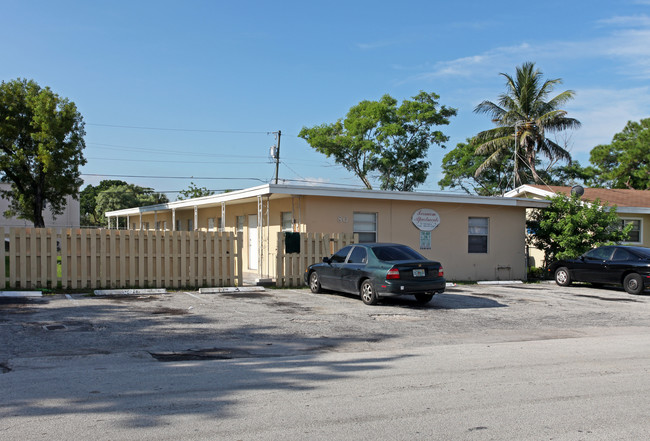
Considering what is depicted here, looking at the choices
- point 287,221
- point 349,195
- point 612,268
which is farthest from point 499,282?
point 287,221

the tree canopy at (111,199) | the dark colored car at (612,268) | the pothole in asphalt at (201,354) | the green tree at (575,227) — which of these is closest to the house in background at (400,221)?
the green tree at (575,227)

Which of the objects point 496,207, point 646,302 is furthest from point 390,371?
point 496,207

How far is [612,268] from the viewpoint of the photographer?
60.1 feet

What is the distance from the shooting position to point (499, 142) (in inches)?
1534

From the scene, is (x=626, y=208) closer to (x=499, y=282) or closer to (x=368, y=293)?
(x=499, y=282)

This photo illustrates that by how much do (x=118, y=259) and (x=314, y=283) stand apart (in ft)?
17.6

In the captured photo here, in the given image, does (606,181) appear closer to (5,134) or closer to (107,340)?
(5,134)

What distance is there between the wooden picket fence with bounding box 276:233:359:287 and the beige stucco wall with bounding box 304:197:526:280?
3.14ft

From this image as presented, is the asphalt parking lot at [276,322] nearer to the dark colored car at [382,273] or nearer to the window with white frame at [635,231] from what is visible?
the dark colored car at [382,273]

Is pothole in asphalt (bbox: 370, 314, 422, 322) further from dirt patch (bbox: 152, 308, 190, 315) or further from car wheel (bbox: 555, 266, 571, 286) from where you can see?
car wheel (bbox: 555, 266, 571, 286)

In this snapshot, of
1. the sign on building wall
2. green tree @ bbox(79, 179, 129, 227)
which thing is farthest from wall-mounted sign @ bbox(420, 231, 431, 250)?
green tree @ bbox(79, 179, 129, 227)

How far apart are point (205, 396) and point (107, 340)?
386 cm

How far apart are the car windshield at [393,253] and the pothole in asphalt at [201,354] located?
5966 mm

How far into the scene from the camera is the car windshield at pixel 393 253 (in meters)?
13.8
